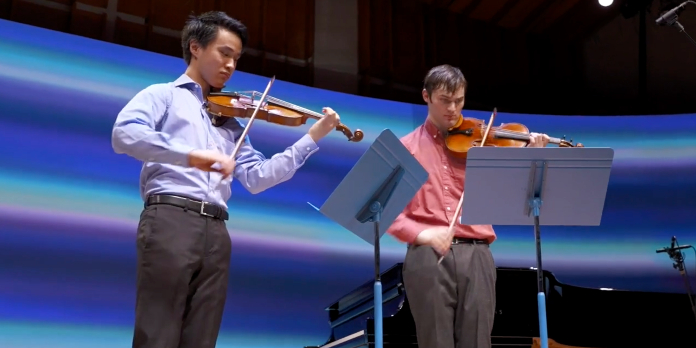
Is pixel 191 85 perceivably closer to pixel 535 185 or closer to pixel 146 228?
pixel 146 228

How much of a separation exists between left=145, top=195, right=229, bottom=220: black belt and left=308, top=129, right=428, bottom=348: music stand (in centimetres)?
33

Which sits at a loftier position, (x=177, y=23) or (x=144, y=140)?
(x=177, y=23)

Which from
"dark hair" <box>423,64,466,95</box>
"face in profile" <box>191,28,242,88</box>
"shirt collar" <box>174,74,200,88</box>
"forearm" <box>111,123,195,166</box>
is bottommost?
"forearm" <box>111,123,195,166</box>

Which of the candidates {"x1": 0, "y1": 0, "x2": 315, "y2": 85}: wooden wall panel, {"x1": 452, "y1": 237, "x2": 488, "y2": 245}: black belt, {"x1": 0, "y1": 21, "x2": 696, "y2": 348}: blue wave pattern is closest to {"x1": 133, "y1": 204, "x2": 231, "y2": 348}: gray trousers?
{"x1": 452, "y1": 237, "x2": 488, "y2": 245}: black belt

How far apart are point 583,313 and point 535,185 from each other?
1.90 meters

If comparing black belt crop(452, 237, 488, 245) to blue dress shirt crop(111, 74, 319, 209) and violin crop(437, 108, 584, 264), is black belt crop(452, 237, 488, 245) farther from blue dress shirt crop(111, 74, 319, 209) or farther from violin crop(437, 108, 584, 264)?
blue dress shirt crop(111, 74, 319, 209)

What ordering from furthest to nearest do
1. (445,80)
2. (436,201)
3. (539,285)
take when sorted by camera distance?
(445,80) → (436,201) → (539,285)


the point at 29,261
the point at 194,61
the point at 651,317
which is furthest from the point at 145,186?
the point at 651,317

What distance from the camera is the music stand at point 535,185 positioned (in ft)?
7.27

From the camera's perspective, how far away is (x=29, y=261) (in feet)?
11.4

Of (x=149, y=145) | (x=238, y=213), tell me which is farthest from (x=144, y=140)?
(x=238, y=213)

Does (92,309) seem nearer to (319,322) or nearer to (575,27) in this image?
(319,322)

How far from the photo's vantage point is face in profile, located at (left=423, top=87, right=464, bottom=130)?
8.73 ft

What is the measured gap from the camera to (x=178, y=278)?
190 cm
